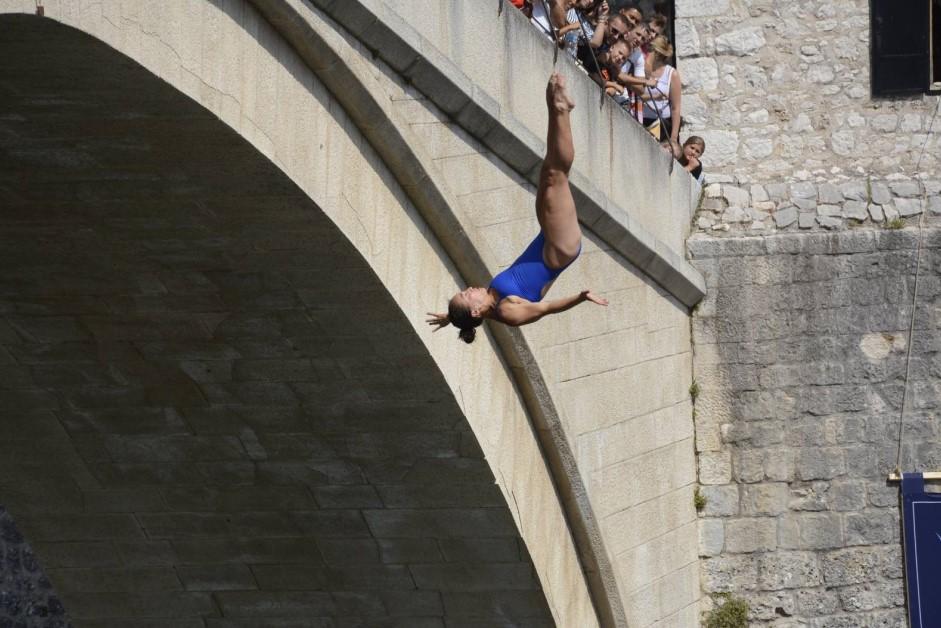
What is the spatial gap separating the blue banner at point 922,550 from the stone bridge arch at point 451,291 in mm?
1325

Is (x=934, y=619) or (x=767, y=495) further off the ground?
(x=767, y=495)

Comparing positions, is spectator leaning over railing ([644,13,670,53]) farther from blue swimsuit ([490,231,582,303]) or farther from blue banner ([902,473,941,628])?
blue swimsuit ([490,231,582,303])

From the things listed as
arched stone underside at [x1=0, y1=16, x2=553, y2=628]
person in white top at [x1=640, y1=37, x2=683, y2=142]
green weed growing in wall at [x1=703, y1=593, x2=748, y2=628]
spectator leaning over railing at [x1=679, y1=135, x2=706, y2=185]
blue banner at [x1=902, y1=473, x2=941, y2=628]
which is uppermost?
person in white top at [x1=640, y1=37, x2=683, y2=142]

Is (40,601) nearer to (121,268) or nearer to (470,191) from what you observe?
(121,268)

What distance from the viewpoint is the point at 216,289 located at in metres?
9.69

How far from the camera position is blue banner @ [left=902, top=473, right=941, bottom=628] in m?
11.9

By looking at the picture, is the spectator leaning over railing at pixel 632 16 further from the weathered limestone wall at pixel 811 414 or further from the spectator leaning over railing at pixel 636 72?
the weathered limestone wall at pixel 811 414

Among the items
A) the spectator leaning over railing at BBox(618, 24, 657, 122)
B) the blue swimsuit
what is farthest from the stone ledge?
the blue swimsuit

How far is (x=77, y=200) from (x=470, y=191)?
1.90 metres

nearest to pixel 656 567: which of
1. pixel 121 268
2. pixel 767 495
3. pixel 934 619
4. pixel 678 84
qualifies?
pixel 767 495

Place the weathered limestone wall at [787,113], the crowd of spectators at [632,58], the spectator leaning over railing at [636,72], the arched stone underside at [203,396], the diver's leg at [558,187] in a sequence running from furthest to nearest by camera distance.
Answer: the weathered limestone wall at [787,113] → the spectator leaning over railing at [636,72] → the crowd of spectators at [632,58] → the arched stone underside at [203,396] → the diver's leg at [558,187]

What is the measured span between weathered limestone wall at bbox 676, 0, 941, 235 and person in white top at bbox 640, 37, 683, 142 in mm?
260

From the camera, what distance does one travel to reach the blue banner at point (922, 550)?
39.0 feet

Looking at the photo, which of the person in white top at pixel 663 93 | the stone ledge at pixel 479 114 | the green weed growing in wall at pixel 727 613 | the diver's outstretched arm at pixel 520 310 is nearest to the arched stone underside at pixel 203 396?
the stone ledge at pixel 479 114
